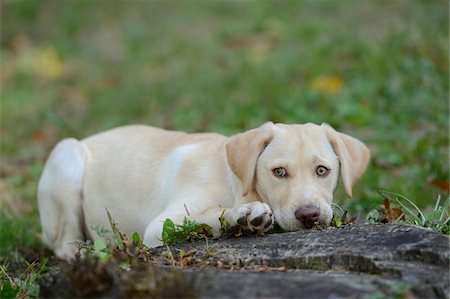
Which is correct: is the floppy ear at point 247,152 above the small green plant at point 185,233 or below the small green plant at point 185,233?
above

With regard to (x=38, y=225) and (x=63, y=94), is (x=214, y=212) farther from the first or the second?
(x=63, y=94)

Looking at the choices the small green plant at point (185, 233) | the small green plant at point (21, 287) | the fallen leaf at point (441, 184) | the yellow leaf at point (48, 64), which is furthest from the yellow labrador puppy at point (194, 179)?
the yellow leaf at point (48, 64)

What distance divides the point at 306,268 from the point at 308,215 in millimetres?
861

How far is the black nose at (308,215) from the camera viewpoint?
15.2 ft

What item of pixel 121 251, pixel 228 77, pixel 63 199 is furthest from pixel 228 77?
pixel 121 251

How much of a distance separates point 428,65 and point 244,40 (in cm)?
386

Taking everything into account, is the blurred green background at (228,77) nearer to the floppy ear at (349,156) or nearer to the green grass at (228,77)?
the green grass at (228,77)

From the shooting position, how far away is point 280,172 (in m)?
4.95

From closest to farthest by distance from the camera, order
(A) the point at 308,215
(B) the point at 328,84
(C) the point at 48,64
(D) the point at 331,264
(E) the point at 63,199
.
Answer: (D) the point at 331,264 → (A) the point at 308,215 → (E) the point at 63,199 → (B) the point at 328,84 → (C) the point at 48,64

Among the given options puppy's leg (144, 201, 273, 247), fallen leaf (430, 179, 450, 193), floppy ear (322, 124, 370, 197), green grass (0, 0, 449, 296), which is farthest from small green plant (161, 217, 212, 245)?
fallen leaf (430, 179, 450, 193)

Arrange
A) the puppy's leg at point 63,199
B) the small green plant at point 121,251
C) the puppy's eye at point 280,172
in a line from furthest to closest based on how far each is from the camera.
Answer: the puppy's leg at point 63,199
the puppy's eye at point 280,172
the small green plant at point 121,251

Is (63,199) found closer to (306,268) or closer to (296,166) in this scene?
(296,166)

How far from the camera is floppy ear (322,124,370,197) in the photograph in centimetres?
519

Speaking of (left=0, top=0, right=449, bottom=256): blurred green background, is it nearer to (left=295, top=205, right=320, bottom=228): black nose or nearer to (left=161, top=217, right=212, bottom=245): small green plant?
(left=295, top=205, right=320, bottom=228): black nose
